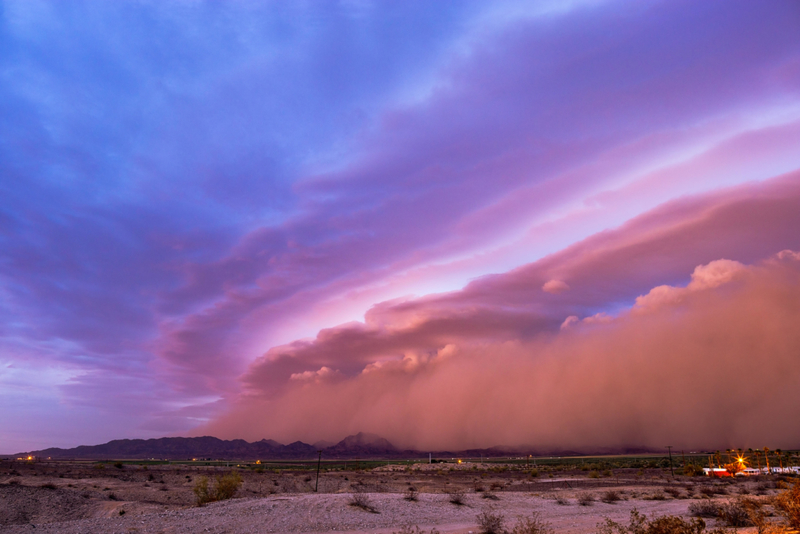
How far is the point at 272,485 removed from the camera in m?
71.9

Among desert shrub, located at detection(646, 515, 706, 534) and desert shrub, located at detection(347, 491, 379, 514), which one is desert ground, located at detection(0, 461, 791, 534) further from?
desert shrub, located at detection(646, 515, 706, 534)

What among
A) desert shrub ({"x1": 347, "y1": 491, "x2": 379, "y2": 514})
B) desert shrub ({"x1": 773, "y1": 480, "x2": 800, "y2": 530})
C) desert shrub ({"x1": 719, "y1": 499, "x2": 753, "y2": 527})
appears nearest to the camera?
desert shrub ({"x1": 773, "y1": 480, "x2": 800, "y2": 530})

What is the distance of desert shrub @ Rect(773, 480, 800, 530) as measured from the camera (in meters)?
18.0

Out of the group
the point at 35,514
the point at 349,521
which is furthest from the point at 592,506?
the point at 35,514

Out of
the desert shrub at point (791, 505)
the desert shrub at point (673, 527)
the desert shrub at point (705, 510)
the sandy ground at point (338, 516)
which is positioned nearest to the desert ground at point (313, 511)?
the sandy ground at point (338, 516)

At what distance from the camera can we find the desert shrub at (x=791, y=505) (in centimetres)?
1795

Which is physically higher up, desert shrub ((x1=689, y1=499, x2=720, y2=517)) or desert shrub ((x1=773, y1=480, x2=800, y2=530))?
desert shrub ((x1=773, y1=480, x2=800, y2=530))

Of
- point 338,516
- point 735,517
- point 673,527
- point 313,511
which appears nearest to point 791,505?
point 673,527

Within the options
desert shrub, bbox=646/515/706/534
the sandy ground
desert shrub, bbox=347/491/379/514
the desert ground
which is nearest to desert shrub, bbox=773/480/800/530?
desert shrub, bbox=646/515/706/534

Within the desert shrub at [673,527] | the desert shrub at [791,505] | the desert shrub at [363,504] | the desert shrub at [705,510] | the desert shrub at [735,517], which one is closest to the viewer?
the desert shrub at [673,527]

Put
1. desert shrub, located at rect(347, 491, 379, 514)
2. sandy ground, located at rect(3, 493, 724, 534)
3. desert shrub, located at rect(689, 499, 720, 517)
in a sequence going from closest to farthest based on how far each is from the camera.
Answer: sandy ground, located at rect(3, 493, 724, 534) → desert shrub, located at rect(689, 499, 720, 517) → desert shrub, located at rect(347, 491, 379, 514)

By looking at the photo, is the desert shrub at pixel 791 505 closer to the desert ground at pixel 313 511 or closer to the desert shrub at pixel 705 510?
the desert ground at pixel 313 511

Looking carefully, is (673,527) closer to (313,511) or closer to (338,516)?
(338,516)

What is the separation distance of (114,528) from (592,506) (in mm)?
37307
